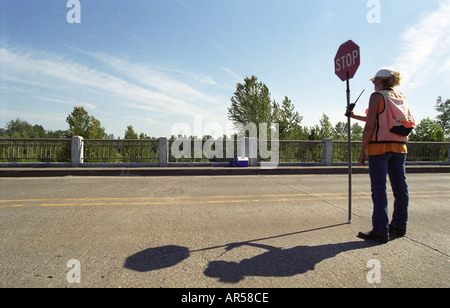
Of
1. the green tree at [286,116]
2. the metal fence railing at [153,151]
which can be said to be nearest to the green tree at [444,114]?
the green tree at [286,116]

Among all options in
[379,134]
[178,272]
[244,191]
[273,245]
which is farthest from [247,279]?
[244,191]

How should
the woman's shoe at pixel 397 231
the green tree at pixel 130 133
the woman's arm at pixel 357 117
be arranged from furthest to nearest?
the green tree at pixel 130 133 → the woman's arm at pixel 357 117 → the woman's shoe at pixel 397 231

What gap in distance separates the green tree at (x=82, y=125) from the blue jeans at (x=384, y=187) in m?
42.8

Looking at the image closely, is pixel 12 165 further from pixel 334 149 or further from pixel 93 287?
pixel 334 149

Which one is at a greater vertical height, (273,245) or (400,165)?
(400,165)

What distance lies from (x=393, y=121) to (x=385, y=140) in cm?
25

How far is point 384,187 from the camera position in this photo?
298cm

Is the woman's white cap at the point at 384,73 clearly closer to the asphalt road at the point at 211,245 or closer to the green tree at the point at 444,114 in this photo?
the asphalt road at the point at 211,245

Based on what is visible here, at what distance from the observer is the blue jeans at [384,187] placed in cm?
298

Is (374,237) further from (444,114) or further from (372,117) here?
(444,114)
